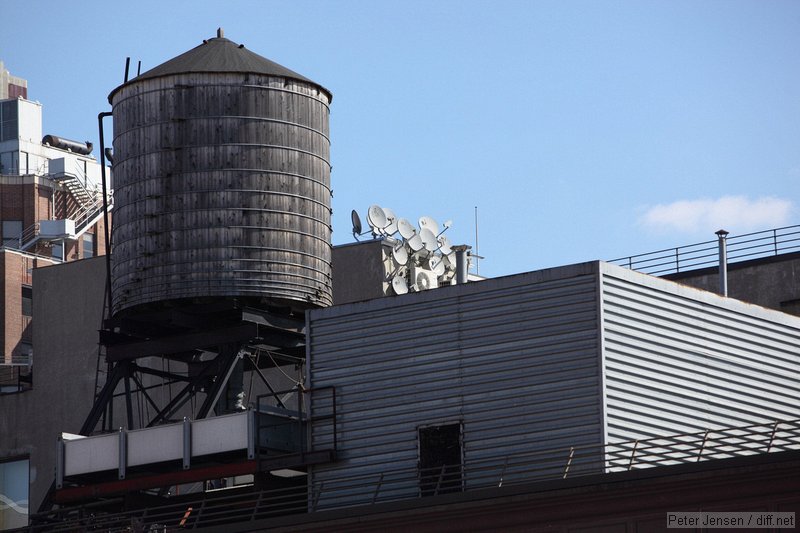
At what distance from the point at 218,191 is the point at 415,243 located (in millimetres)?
10193

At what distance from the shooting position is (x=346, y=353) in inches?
Answer: 1510

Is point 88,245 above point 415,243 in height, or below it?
above

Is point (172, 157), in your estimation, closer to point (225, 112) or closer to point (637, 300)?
point (225, 112)

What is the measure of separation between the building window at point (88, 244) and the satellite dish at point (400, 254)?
5161 centimetres

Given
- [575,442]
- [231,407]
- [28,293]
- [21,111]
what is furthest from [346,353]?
[21,111]

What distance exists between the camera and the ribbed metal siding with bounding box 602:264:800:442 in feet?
115

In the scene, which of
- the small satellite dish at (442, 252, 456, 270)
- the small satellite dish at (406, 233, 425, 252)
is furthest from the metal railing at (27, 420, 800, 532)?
the small satellite dish at (442, 252, 456, 270)

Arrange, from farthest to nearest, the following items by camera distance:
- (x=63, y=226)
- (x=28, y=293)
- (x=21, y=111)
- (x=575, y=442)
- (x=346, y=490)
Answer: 1. (x=21, y=111)
2. (x=63, y=226)
3. (x=28, y=293)
4. (x=346, y=490)
5. (x=575, y=442)

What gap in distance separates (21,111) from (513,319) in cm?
7514

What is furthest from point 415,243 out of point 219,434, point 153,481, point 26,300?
point 26,300

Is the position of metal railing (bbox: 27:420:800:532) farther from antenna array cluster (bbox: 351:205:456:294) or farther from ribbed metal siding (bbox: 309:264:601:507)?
antenna array cluster (bbox: 351:205:456:294)

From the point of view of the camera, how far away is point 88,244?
3883 inches

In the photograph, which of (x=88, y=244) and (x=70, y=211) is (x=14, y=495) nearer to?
(x=88, y=244)

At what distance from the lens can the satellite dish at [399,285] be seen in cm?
4797
